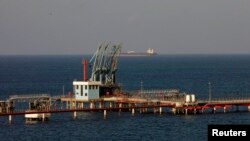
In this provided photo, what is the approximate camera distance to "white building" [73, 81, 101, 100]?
123 meters

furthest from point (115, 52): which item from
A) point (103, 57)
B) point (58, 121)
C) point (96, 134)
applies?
point (96, 134)

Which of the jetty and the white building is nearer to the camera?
the jetty

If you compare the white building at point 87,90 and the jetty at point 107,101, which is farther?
the white building at point 87,90

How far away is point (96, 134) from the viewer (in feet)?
303

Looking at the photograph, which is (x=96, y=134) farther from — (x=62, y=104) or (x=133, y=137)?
(x=62, y=104)

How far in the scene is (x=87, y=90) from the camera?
4847 inches

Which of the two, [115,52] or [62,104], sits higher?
[115,52]

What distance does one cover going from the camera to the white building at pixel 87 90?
12300 centimetres

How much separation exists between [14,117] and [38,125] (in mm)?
12987

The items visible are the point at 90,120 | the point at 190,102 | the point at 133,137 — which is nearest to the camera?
the point at 133,137

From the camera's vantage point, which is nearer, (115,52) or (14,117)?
(14,117)

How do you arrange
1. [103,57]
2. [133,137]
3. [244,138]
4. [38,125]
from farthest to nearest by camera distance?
[103,57] < [38,125] < [133,137] < [244,138]

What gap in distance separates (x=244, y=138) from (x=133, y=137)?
54512 mm

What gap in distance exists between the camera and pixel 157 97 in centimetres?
12938
